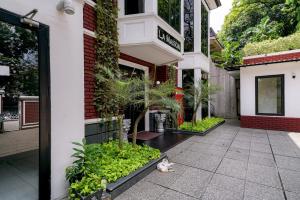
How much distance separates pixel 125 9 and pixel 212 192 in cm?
529

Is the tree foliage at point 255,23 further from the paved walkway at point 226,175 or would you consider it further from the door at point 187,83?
the paved walkway at point 226,175

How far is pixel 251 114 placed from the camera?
31.4ft

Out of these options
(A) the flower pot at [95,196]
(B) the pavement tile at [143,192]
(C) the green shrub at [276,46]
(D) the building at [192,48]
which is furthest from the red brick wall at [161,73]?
(A) the flower pot at [95,196]

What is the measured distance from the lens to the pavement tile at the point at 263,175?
3.56 meters

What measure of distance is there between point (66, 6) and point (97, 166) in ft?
8.48

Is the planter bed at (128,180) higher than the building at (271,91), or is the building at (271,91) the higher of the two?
the building at (271,91)

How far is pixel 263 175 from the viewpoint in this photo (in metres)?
3.87

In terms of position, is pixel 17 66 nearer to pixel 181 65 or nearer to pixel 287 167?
pixel 287 167

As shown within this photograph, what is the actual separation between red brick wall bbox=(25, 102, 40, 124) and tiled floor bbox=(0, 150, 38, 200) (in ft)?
1.82

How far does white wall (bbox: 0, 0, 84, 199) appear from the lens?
2877 mm

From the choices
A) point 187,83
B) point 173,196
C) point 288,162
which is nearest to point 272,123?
point 187,83

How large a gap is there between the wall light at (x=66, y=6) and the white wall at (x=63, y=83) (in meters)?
0.07

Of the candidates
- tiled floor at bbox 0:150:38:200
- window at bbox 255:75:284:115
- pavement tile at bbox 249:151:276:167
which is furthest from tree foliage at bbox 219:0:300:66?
tiled floor at bbox 0:150:38:200

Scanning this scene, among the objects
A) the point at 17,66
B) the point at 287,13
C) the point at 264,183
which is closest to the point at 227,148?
the point at 264,183
